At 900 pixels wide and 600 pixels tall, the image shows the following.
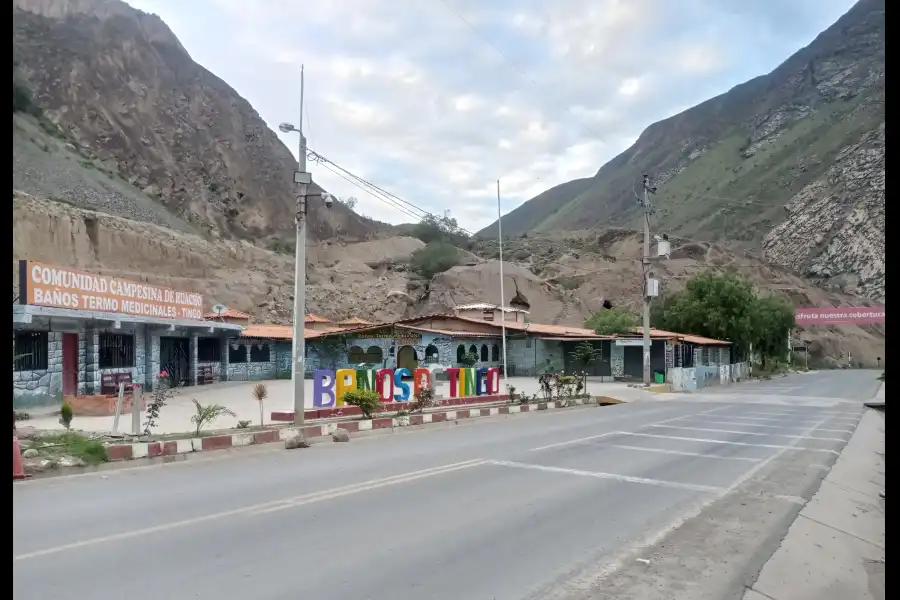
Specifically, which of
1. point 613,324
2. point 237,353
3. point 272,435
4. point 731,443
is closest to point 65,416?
point 272,435

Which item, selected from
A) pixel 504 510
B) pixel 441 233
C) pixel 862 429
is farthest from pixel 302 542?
pixel 441 233

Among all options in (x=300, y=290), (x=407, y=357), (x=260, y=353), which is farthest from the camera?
(x=407, y=357)

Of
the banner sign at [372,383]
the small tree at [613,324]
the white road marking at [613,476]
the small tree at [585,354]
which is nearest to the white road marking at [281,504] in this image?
the white road marking at [613,476]

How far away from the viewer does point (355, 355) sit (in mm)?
37844

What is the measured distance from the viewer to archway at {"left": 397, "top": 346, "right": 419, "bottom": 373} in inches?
1489

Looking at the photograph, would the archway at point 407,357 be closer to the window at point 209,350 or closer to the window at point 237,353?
the window at point 237,353

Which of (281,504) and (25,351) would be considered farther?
(281,504)

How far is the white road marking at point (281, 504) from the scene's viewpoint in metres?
6.08

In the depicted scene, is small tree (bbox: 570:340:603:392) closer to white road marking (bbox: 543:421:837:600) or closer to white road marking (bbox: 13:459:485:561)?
white road marking (bbox: 13:459:485:561)

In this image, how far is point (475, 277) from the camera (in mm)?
73625

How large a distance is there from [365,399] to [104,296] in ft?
30.5

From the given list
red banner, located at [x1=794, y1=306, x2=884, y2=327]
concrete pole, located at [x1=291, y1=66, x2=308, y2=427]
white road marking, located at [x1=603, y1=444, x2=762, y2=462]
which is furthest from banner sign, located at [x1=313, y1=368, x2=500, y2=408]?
red banner, located at [x1=794, y1=306, x2=884, y2=327]

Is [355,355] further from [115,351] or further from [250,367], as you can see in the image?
[115,351]

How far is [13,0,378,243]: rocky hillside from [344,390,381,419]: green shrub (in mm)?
8750
